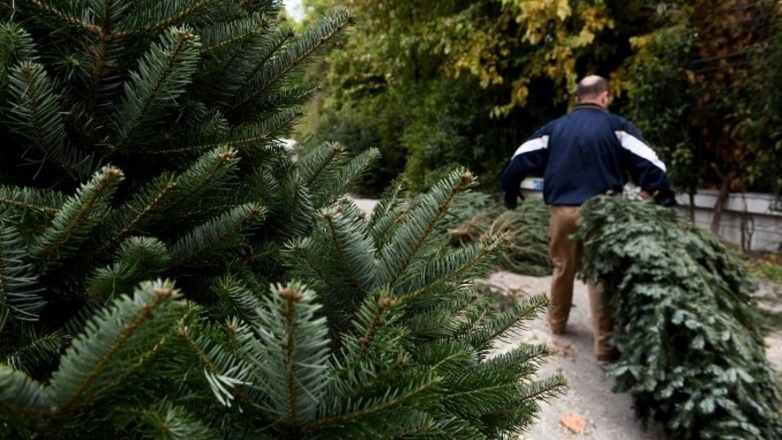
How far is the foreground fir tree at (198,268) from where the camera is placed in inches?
27.2

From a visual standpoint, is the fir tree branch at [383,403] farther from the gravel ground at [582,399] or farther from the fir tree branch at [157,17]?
the gravel ground at [582,399]

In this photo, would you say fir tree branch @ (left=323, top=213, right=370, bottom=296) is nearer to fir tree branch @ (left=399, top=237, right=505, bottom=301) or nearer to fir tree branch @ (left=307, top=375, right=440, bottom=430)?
fir tree branch @ (left=399, top=237, right=505, bottom=301)

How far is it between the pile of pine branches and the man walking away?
1.68 m

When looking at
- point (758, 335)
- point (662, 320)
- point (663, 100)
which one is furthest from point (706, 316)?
point (663, 100)

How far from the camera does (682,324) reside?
3.15 metres

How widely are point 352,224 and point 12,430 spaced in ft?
1.85

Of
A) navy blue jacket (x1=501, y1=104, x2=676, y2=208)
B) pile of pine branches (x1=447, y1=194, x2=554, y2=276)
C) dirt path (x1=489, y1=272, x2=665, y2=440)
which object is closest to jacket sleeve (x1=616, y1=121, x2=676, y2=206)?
navy blue jacket (x1=501, y1=104, x2=676, y2=208)

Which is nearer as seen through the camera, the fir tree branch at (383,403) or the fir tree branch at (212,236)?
the fir tree branch at (383,403)

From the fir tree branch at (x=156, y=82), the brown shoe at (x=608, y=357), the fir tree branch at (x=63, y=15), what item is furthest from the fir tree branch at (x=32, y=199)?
the brown shoe at (x=608, y=357)

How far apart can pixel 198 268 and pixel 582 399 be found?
3.41 meters

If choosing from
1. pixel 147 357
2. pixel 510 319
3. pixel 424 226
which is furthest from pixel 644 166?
pixel 147 357

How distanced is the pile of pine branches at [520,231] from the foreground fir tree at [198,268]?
5.22 metres

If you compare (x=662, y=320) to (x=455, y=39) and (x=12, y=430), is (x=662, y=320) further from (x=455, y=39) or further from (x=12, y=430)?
(x=455, y=39)

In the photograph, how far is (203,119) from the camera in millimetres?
1164
